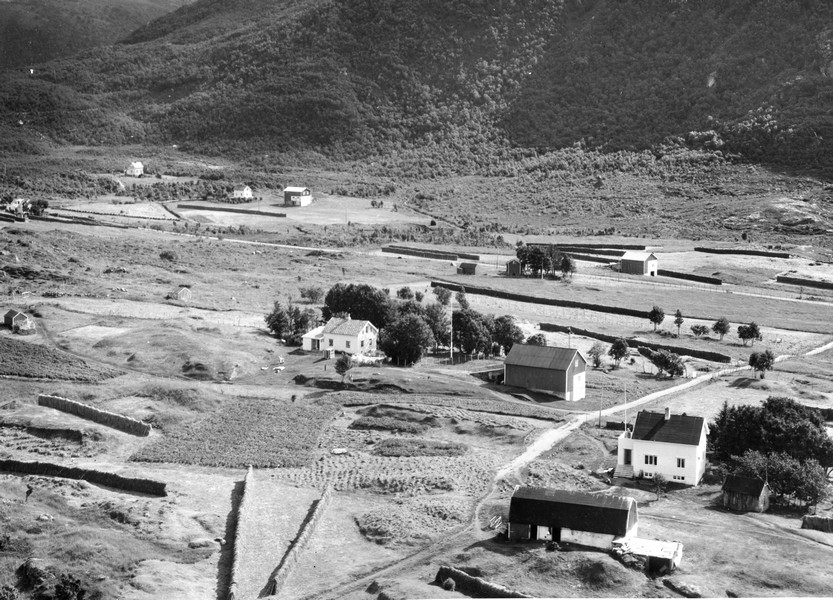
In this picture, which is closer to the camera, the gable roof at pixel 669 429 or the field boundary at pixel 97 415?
the gable roof at pixel 669 429

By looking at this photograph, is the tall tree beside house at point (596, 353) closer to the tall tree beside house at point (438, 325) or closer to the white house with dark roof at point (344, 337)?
the tall tree beside house at point (438, 325)

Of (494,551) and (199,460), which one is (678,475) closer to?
(494,551)

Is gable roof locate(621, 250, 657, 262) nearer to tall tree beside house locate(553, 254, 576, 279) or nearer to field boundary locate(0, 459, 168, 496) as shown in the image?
tall tree beside house locate(553, 254, 576, 279)

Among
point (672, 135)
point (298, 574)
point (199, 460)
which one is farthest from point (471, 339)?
point (672, 135)

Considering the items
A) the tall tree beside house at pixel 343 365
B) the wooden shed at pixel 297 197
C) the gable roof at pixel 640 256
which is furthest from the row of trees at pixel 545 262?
the wooden shed at pixel 297 197

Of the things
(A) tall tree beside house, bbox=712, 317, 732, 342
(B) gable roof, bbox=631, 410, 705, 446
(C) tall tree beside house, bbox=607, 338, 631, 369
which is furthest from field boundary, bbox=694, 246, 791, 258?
(B) gable roof, bbox=631, 410, 705, 446

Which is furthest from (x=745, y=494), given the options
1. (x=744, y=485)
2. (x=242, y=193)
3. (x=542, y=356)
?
(x=242, y=193)
